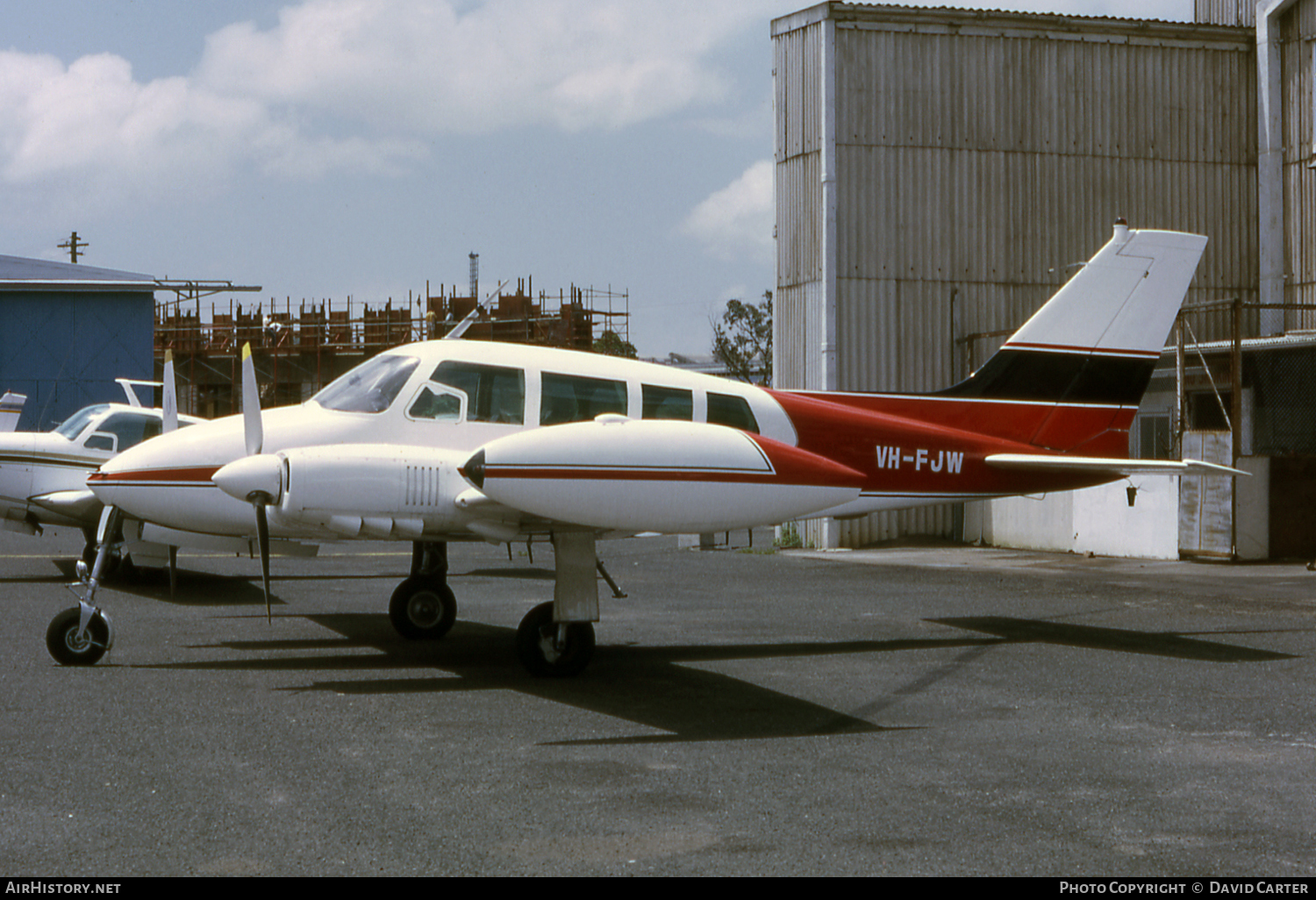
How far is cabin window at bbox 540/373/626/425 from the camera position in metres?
9.53

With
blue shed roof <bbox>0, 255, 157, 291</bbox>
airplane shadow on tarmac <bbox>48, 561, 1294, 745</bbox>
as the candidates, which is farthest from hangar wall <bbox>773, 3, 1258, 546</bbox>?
blue shed roof <bbox>0, 255, 157, 291</bbox>

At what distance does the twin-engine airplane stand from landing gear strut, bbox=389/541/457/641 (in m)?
0.02

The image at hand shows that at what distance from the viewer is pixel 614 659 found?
32.1ft

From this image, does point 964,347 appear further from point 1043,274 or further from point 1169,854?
point 1169,854

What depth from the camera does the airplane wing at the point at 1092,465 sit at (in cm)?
980

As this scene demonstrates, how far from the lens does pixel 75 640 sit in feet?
29.6

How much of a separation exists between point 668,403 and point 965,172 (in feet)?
47.9

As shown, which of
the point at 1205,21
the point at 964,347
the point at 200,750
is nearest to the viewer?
the point at 200,750

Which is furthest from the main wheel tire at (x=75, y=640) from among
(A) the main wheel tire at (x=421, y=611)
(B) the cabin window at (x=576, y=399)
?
(B) the cabin window at (x=576, y=399)

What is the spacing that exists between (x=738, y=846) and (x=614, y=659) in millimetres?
5008

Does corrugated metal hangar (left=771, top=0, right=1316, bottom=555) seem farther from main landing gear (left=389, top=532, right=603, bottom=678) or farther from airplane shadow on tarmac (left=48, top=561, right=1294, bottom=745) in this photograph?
main landing gear (left=389, top=532, right=603, bottom=678)

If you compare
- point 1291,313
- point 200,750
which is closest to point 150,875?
point 200,750

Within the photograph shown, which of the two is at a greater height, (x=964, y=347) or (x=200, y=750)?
(x=964, y=347)
